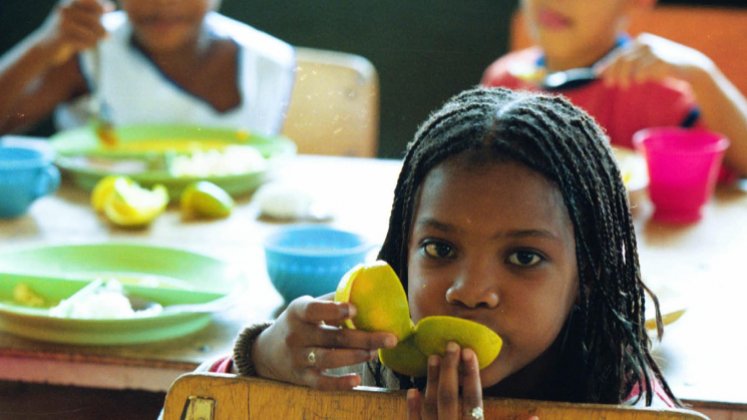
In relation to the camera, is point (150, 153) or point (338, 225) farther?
point (150, 153)

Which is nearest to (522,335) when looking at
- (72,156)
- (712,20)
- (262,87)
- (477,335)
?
(477,335)

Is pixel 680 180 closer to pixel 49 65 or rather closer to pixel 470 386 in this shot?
pixel 470 386

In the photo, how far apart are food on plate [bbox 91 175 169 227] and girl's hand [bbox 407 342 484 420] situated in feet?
2.89

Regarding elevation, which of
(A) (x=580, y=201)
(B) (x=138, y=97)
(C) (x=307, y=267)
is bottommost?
(B) (x=138, y=97)

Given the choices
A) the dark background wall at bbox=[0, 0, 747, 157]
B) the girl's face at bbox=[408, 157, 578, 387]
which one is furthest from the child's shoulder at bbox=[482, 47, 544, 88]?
the girl's face at bbox=[408, 157, 578, 387]

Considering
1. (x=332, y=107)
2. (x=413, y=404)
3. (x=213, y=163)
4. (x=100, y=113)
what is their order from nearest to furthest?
(x=413, y=404) < (x=213, y=163) < (x=100, y=113) < (x=332, y=107)

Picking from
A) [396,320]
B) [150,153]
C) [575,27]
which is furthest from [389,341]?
[575,27]

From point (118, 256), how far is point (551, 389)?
68cm

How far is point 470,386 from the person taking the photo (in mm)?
768

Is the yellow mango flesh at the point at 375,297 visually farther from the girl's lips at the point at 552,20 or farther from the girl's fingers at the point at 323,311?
the girl's lips at the point at 552,20

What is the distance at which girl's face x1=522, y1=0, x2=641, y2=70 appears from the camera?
2148 mm

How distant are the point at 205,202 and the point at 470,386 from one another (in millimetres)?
935

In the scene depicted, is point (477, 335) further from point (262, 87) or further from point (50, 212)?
point (262, 87)

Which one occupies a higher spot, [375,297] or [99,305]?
[375,297]
